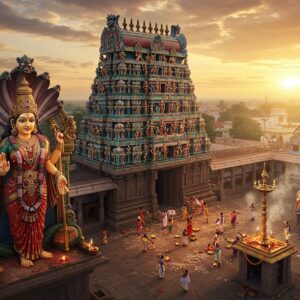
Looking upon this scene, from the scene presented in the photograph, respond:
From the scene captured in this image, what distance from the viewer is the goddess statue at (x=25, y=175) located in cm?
1242

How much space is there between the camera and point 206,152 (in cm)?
3147

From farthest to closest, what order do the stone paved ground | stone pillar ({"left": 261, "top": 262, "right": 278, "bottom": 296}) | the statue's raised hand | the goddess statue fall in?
the stone paved ground < stone pillar ({"left": 261, "top": 262, "right": 278, "bottom": 296}) < the goddess statue < the statue's raised hand

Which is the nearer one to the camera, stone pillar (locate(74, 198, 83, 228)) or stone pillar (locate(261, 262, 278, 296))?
stone pillar (locate(261, 262, 278, 296))

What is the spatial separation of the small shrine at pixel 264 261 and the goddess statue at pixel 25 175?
9.41 metres

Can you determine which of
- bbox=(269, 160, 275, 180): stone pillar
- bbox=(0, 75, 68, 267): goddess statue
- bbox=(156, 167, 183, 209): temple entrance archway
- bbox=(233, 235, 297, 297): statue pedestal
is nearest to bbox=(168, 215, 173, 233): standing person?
bbox=(156, 167, 183, 209): temple entrance archway

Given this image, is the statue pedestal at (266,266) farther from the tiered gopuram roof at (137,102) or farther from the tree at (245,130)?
the tree at (245,130)

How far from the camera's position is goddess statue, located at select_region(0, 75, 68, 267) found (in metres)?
12.4

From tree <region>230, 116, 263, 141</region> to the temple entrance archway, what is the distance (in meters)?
39.5

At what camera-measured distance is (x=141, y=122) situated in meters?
27.5

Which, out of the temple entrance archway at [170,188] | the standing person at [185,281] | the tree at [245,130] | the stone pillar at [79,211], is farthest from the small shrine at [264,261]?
the tree at [245,130]

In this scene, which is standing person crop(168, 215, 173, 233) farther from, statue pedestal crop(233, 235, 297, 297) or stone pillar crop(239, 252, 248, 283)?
stone pillar crop(239, 252, 248, 283)

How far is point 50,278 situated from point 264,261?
9324 millimetres

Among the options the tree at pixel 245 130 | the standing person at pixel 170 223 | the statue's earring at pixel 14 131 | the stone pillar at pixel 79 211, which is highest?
the statue's earring at pixel 14 131

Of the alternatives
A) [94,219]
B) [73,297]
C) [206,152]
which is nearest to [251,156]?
[206,152]
